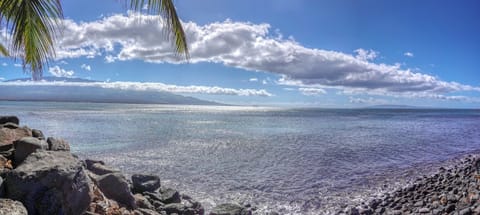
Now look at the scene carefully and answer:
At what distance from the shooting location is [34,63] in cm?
634

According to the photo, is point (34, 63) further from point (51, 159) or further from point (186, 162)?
point (186, 162)

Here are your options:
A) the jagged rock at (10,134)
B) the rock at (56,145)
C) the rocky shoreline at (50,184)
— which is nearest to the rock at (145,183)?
the rocky shoreline at (50,184)

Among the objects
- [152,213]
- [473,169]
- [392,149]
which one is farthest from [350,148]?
[152,213]

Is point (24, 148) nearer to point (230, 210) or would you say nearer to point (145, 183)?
point (145, 183)

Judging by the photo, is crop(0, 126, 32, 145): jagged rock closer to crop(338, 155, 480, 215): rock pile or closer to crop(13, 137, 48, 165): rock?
crop(13, 137, 48, 165): rock

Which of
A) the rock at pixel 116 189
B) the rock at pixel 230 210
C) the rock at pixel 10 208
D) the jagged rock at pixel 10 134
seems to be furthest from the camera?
the rock at pixel 230 210

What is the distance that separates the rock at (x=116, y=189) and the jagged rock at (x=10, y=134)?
2.40 meters

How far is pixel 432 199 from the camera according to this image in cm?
1297

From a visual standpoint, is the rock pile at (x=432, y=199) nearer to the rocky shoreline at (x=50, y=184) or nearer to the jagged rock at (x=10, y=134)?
the rocky shoreline at (x=50, y=184)

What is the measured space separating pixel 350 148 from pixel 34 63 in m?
A: 28.5

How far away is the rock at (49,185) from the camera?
5773 mm

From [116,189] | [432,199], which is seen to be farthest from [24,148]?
[432,199]

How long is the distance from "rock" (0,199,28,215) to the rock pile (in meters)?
10.7

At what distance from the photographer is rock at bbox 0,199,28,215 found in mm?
4884
